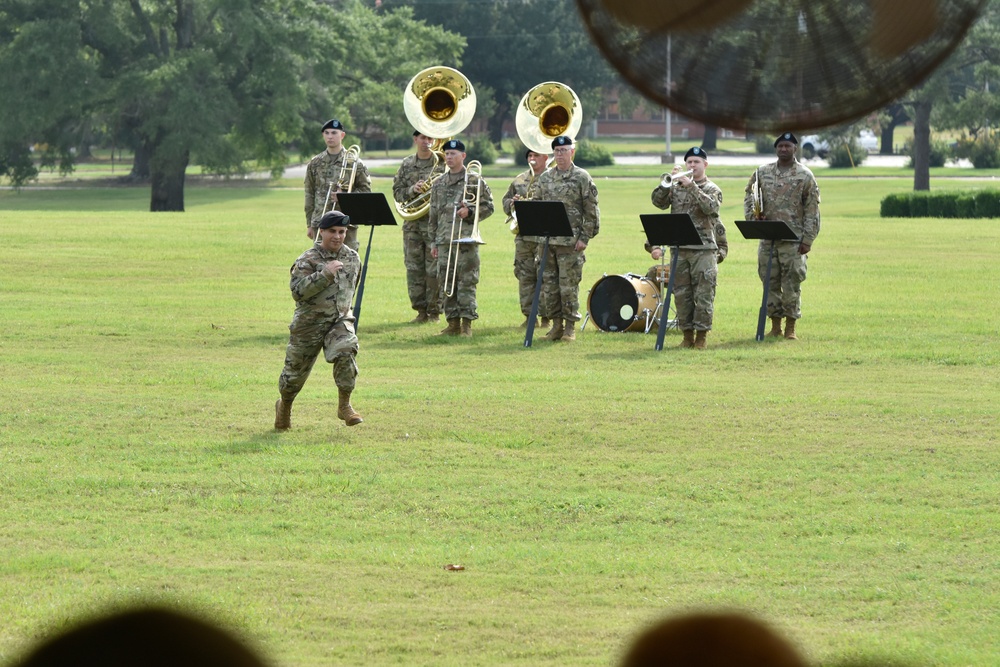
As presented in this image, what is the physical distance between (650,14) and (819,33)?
0.70ft

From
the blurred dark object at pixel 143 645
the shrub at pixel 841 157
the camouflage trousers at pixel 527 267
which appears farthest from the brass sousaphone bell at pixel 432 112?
the shrub at pixel 841 157

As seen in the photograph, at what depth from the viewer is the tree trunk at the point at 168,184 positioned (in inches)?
1964

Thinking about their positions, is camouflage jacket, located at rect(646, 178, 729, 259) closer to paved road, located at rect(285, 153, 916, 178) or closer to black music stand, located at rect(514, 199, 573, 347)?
black music stand, located at rect(514, 199, 573, 347)

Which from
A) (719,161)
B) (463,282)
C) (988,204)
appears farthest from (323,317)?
(719,161)

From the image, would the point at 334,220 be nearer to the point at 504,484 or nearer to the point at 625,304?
the point at 504,484

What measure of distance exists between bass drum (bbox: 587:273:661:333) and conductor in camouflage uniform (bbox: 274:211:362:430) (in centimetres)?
708

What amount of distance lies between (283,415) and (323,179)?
6.63m

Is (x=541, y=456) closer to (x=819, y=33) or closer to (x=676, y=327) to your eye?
(x=676, y=327)

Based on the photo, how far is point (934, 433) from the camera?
12.2 metres

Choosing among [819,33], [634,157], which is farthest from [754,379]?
[634,157]

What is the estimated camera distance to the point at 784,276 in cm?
1772

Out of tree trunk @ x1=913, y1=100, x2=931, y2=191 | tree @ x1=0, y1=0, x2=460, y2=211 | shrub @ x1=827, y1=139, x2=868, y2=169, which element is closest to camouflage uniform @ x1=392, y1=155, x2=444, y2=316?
tree @ x1=0, y1=0, x2=460, y2=211

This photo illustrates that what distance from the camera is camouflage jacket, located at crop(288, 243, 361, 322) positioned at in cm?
1177

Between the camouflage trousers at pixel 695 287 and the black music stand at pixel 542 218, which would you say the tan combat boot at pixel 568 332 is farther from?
the black music stand at pixel 542 218
